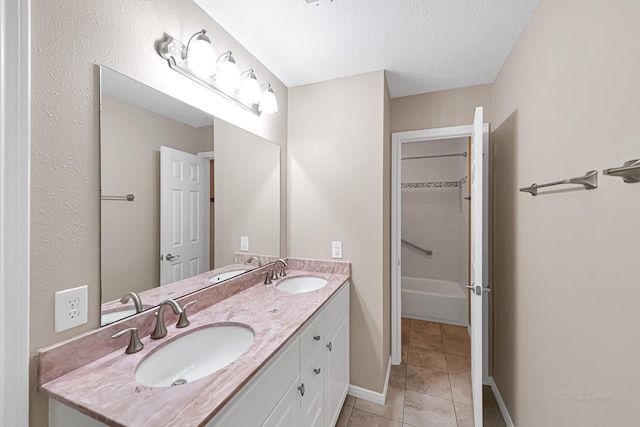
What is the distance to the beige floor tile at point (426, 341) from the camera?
102 inches

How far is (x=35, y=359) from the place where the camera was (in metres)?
0.72

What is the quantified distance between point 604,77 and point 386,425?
6.80ft

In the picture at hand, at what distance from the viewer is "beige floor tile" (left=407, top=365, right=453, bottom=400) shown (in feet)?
6.43

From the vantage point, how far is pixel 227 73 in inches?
54.0

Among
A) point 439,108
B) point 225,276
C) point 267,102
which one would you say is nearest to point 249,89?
point 267,102

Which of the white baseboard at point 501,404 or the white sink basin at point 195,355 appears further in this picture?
the white baseboard at point 501,404

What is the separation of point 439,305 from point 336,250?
1.98 meters

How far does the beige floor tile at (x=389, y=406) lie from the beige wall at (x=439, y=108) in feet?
7.17

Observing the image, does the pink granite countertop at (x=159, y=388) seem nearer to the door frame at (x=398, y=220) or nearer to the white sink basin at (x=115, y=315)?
the white sink basin at (x=115, y=315)

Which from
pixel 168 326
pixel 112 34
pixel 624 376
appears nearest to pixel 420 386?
pixel 624 376

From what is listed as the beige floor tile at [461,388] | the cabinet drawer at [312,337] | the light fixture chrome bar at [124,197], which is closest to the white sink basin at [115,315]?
the light fixture chrome bar at [124,197]

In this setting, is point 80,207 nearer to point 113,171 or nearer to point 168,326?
point 113,171

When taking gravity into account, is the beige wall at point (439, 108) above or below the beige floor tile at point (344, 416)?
above

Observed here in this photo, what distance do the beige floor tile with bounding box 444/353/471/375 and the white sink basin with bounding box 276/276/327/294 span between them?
4.78ft
